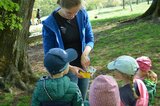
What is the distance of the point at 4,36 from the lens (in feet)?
19.5

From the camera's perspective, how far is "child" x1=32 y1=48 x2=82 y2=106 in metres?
2.98

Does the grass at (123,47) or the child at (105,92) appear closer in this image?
the child at (105,92)

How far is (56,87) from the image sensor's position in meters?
2.98

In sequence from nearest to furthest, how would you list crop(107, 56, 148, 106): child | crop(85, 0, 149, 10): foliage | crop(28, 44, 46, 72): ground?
crop(107, 56, 148, 106): child → crop(28, 44, 46, 72): ground → crop(85, 0, 149, 10): foliage

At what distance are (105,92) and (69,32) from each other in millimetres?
992

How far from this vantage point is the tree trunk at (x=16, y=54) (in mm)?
5953

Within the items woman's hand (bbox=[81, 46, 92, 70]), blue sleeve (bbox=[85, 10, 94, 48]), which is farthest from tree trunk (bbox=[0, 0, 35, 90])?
woman's hand (bbox=[81, 46, 92, 70])

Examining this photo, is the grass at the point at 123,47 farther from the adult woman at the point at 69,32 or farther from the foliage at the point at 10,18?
the adult woman at the point at 69,32

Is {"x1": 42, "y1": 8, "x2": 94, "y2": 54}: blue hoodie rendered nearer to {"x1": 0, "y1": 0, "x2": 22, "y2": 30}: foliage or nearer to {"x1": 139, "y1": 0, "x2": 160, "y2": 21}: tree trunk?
{"x1": 0, "y1": 0, "x2": 22, "y2": 30}: foliage

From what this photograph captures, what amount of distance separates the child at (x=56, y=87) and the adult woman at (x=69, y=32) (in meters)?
0.54

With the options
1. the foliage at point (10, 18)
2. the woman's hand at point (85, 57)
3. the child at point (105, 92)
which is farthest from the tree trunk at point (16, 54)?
the child at point (105, 92)

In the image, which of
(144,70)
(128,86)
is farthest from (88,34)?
(128,86)

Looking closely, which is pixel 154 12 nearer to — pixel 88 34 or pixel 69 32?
pixel 88 34

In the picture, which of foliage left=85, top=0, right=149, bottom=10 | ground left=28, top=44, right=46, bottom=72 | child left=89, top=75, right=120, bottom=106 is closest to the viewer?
child left=89, top=75, right=120, bottom=106
